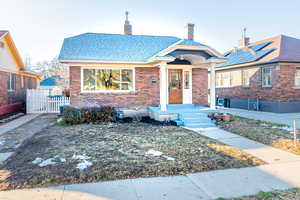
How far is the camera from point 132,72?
13125 millimetres

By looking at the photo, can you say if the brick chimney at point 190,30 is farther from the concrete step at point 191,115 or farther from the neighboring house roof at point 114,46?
the concrete step at point 191,115

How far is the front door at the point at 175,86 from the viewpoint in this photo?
13455mm

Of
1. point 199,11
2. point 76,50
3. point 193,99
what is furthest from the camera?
point 199,11

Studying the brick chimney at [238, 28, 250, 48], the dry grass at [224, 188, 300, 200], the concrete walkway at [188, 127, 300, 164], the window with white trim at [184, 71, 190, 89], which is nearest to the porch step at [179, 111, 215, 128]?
the concrete walkway at [188, 127, 300, 164]

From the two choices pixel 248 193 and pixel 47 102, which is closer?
pixel 248 193

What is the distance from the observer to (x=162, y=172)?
463 cm

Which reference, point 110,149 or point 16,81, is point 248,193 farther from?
point 16,81

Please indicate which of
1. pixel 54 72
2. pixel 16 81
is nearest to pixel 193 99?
pixel 16 81

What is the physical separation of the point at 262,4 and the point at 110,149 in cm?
1796

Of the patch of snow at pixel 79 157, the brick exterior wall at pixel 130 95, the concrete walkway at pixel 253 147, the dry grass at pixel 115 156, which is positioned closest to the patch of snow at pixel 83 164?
the dry grass at pixel 115 156

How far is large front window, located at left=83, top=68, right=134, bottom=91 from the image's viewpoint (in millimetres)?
12578

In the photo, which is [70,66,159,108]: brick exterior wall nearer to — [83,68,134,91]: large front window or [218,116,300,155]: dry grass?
[83,68,134,91]: large front window

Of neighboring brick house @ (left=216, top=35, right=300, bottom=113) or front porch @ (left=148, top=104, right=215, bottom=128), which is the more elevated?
neighboring brick house @ (left=216, top=35, right=300, bottom=113)

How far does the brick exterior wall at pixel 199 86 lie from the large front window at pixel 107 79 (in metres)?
4.30
